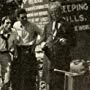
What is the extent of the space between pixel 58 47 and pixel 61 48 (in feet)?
0.15

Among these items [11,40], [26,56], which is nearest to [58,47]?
[26,56]

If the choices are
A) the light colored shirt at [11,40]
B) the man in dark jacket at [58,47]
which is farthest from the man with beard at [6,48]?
the man in dark jacket at [58,47]

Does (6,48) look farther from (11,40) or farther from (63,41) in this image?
(63,41)

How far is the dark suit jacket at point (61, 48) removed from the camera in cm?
637

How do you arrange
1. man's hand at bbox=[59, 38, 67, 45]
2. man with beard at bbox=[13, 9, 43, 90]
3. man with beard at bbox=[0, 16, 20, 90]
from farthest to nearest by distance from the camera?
man with beard at bbox=[0, 16, 20, 90] → man with beard at bbox=[13, 9, 43, 90] → man's hand at bbox=[59, 38, 67, 45]

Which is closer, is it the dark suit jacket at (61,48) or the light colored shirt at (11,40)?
the dark suit jacket at (61,48)

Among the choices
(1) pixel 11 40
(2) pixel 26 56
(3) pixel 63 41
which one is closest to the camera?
(3) pixel 63 41

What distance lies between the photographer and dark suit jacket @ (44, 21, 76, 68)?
6.37 meters

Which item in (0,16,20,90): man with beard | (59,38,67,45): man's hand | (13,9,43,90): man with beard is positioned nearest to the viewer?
(59,38,67,45): man's hand

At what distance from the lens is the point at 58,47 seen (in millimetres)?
6379

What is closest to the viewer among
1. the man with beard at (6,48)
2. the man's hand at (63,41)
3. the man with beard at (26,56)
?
the man's hand at (63,41)

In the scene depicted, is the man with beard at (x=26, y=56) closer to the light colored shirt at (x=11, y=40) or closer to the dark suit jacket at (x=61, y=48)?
the light colored shirt at (x=11, y=40)

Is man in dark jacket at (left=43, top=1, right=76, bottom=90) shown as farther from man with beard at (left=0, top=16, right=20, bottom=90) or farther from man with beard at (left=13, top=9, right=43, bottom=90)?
man with beard at (left=0, top=16, right=20, bottom=90)

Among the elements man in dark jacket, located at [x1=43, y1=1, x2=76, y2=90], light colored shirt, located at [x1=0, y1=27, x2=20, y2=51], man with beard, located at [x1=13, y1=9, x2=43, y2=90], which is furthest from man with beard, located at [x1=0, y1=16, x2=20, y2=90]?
man in dark jacket, located at [x1=43, y1=1, x2=76, y2=90]
